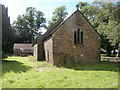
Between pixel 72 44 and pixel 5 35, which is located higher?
pixel 5 35

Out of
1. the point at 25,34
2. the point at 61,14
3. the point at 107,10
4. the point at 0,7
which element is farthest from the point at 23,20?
the point at 107,10

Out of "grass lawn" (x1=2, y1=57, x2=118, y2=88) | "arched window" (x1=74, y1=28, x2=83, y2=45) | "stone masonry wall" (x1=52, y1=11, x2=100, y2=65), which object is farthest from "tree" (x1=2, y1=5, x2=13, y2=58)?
"arched window" (x1=74, y1=28, x2=83, y2=45)

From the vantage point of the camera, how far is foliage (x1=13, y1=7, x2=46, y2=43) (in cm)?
5751

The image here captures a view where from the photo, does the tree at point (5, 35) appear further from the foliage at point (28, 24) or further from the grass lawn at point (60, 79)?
the foliage at point (28, 24)

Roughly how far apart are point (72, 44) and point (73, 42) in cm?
30

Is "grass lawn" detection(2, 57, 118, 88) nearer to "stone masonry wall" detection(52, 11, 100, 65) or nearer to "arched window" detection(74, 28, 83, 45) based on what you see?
"stone masonry wall" detection(52, 11, 100, 65)

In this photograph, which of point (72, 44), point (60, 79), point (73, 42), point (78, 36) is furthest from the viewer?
point (78, 36)

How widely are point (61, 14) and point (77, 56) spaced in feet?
105

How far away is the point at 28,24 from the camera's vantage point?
202ft

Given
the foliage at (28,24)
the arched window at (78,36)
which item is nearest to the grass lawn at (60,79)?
the arched window at (78,36)

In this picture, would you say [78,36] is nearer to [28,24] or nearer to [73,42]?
[73,42]

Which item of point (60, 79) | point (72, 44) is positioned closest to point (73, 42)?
point (72, 44)

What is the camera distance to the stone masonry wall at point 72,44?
14.8 meters

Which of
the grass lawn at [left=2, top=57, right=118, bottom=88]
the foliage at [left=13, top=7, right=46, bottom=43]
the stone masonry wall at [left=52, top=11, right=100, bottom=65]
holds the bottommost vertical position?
the grass lawn at [left=2, top=57, right=118, bottom=88]
